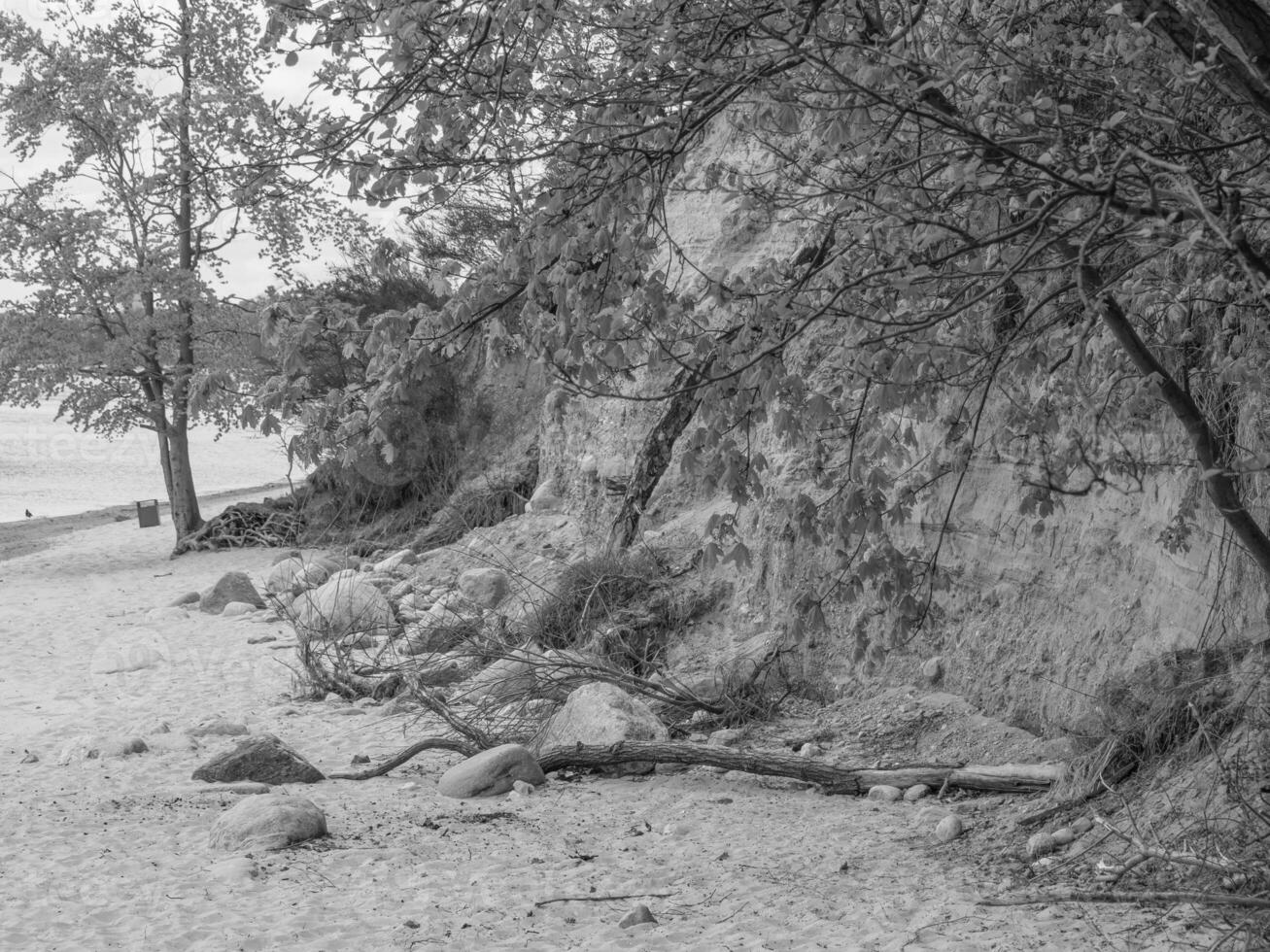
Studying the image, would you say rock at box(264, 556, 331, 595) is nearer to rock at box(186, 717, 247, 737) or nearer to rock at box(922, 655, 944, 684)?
rock at box(186, 717, 247, 737)

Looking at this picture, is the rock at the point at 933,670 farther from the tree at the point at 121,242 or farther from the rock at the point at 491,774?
the tree at the point at 121,242

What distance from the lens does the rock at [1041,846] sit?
401 cm

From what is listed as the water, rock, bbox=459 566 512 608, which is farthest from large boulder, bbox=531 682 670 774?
the water

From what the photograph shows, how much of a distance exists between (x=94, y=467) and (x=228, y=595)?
3228 centimetres

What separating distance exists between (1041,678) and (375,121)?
11.7ft

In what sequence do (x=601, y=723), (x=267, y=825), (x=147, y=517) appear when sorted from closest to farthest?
(x=267, y=825)
(x=601, y=723)
(x=147, y=517)

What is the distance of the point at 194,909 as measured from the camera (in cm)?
382

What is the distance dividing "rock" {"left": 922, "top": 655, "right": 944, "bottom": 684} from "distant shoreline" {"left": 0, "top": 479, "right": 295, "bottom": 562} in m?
14.7

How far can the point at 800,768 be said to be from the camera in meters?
5.06

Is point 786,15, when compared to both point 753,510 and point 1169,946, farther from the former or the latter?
point 753,510

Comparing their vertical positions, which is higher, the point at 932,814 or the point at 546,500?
the point at 546,500

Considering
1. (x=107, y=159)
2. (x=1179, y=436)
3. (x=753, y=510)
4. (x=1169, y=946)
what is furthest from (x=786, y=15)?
(x=107, y=159)

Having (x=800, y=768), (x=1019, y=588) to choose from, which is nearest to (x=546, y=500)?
(x=1019, y=588)

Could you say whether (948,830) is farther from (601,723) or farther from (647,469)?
(647,469)
